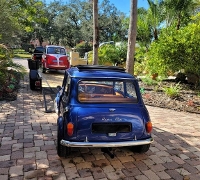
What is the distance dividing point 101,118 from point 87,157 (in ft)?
3.32

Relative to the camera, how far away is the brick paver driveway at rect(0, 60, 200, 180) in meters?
3.42

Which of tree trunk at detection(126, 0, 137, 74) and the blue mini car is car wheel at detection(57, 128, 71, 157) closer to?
the blue mini car

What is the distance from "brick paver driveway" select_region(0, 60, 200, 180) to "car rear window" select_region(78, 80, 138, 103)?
3.72 ft

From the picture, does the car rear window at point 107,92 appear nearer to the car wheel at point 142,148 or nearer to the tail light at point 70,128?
the tail light at point 70,128

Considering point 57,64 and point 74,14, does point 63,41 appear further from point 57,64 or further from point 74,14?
point 57,64

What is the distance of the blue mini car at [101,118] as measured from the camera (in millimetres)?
3355

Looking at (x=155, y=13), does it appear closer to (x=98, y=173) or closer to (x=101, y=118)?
(x=101, y=118)

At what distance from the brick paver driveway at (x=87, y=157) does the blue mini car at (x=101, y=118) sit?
0.39m

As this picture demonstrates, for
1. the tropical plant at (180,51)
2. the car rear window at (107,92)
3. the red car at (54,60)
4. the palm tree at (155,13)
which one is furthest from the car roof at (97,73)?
the palm tree at (155,13)

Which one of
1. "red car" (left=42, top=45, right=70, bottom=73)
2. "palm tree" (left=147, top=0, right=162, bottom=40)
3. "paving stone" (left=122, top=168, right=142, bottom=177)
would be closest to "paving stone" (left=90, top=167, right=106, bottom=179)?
"paving stone" (left=122, top=168, right=142, bottom=177)

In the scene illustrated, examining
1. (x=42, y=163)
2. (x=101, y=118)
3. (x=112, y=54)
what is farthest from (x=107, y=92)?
(x=112, y=54)

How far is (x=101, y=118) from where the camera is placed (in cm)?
340

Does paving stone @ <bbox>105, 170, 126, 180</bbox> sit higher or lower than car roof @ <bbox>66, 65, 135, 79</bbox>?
lower

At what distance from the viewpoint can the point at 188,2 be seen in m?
13.8
